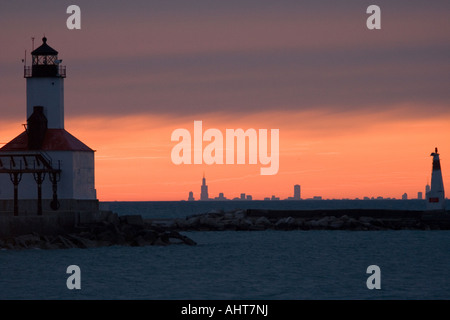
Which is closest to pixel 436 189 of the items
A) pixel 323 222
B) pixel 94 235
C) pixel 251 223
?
pixel 323 222

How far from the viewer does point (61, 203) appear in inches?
2173

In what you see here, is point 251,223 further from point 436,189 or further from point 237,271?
point 237,271

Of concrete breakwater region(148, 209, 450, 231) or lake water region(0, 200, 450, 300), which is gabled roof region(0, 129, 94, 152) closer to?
lake water region(0, 200, 450, 300)

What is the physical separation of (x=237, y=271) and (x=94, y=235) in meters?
12.8

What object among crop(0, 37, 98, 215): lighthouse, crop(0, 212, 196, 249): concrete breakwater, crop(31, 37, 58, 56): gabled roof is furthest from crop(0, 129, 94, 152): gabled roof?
crop(31, 37, 58, 56): gabled roof

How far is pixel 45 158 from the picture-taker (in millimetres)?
55531

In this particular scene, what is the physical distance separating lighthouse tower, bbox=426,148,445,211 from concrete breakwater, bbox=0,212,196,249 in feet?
65.4

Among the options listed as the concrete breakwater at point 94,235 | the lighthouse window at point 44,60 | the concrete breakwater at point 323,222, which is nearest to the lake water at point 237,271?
the concrete breakwater at point 94,235

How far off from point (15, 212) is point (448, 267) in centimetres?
2406

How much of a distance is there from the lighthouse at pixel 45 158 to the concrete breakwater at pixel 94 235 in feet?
7.80

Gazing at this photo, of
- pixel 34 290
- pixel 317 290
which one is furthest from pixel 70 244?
pixel 317 290

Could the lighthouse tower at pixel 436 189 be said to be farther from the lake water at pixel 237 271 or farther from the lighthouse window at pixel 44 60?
the lighthouse window at pixel 44 60

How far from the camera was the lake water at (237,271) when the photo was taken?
3544 centimetres

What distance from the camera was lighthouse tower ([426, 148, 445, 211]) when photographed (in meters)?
66.4
